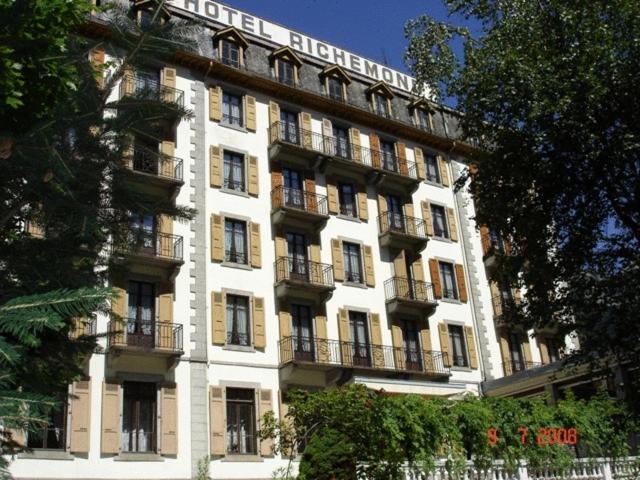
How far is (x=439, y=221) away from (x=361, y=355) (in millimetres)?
8913

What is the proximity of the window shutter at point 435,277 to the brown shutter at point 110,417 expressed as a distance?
48.3 feet

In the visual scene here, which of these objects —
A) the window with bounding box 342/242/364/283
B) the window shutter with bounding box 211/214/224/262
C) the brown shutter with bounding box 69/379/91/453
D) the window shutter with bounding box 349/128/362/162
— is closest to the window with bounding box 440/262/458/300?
the window with bounding box 342/242/364/283

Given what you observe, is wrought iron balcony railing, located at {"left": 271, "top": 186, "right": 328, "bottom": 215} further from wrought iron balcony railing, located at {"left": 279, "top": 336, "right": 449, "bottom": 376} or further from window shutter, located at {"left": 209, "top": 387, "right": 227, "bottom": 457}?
window shutter, located at {"left": 209, "top": 387, "right": 227, "bottom": 457}

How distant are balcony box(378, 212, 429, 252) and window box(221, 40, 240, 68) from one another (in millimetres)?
9195

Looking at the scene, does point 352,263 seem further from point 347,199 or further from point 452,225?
point 452,225

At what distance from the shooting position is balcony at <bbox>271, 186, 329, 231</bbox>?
27.7 m

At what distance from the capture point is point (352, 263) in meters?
29.5

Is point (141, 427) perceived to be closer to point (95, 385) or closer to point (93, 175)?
point (95, 385)

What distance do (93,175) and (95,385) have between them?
1331cm

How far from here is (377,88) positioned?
33.8 metres

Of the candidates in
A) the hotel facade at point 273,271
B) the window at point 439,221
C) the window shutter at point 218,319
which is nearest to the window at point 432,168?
the hotel facade at point 273,271

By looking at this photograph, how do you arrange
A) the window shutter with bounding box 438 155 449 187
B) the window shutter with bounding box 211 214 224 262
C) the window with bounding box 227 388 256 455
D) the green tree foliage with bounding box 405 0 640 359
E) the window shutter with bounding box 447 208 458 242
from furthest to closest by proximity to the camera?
the window shutter with bounding box 438 155 449 187, the window shutter with bounding box 447 208 458 242, the window shutter with bounding box 211 214 224 262, the window with bounding box 227 388 256 455, the green tree foliage with bounding box 405 0 640 359

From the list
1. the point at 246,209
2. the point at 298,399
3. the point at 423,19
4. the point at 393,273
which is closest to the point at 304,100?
the point at 246,209

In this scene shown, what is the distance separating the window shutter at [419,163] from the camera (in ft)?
109
